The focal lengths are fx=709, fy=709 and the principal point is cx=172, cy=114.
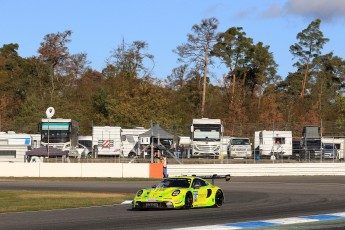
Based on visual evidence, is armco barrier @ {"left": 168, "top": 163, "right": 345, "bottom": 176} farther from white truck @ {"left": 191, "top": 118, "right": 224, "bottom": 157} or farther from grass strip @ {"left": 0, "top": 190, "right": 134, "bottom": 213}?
grass strip @ {"left": 0, "top": 190, "right": 134, "bottom": 213}

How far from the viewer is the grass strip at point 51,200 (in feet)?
74.2

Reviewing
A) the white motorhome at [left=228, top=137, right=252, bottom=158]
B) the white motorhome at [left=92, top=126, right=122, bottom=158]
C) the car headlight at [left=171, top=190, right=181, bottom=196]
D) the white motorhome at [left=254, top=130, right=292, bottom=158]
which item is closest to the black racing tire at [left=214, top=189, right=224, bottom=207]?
the car headlight at [left=171, top=190, right=181, bottom=196]

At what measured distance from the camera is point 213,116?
7562 centimetres

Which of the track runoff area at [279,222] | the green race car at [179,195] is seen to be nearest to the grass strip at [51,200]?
the green race car at [179,195]

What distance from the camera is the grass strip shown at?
22.6 m

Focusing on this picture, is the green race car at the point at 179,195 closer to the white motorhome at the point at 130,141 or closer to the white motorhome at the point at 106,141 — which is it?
the white motorhome at the point at 106,141

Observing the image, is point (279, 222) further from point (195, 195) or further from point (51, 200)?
point (51, 200)

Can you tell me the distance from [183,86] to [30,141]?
125 feet

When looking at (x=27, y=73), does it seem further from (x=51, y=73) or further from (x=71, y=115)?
(x=71, y=115)

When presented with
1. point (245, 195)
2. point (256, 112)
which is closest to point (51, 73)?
point (256, 112)

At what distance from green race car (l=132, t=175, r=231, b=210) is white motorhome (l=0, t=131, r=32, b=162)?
2778 cm

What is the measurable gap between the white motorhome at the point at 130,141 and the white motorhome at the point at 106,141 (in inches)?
27.8

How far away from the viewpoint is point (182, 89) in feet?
278

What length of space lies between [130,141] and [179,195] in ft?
105
